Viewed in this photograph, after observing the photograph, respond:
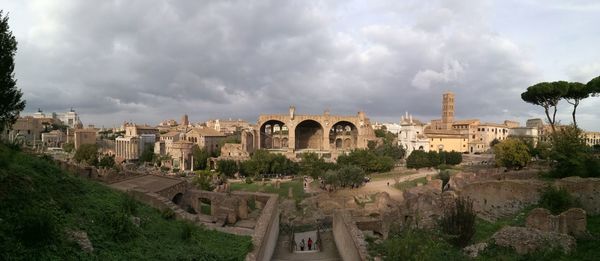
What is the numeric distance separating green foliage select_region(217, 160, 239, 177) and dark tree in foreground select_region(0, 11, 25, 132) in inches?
1289

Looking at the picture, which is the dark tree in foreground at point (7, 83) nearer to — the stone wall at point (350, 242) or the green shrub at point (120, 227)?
the green shrub at point (120, 227)

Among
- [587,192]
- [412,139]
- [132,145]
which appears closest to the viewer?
[587,192]

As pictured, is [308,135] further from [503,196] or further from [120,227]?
[120,227]

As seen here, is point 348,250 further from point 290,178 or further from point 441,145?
point 441,145

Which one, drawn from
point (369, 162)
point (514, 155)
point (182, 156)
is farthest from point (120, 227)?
point (182, 156)

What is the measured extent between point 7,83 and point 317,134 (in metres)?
60.4

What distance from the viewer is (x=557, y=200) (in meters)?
13.0

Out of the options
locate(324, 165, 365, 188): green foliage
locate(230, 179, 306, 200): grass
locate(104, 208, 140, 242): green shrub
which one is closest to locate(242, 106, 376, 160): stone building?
locate(230, 179, 306, 200): grass

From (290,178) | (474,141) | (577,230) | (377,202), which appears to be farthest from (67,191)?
(474,141)

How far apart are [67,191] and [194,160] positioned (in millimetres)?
48439

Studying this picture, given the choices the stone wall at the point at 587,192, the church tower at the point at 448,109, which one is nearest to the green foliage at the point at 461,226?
the stone wall at the point at 587,192

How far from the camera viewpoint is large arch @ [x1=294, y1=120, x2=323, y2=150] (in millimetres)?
71688

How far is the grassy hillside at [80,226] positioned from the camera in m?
6.04

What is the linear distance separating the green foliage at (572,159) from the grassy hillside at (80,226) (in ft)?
51.7
